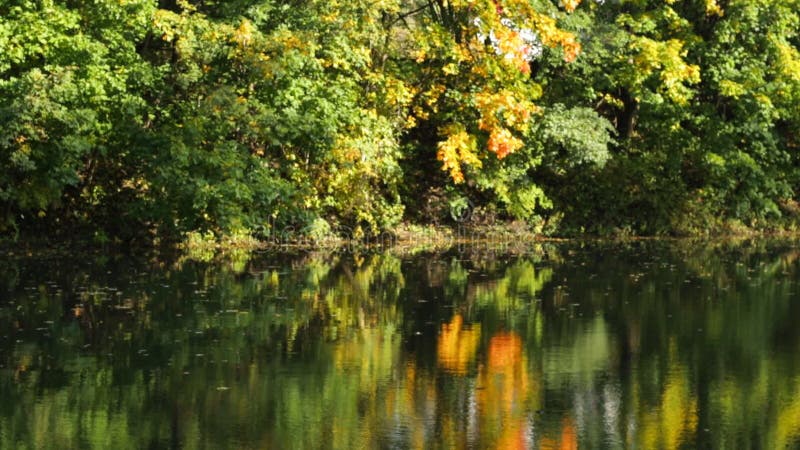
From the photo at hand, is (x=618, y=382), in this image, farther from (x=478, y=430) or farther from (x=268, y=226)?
(x=268, y=226)

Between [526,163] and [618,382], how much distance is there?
18.1 meters

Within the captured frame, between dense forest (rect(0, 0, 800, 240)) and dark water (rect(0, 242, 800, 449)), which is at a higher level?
dense forest (rect(0, 0, 800, 240))

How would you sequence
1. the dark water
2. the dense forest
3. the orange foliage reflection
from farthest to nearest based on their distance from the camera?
1. the dense forest
2. the orange foliage reflection
3. the dark water

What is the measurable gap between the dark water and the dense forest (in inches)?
94.1

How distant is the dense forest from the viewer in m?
24.8

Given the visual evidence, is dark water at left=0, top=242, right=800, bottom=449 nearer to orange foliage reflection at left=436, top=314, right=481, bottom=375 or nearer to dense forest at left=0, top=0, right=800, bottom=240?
orange foliage reflection at left=436, top=314, right=481, bottom=375

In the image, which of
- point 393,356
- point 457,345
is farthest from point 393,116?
point 393,356

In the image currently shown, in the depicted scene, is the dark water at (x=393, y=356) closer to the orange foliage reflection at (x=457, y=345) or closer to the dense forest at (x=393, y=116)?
the orange foliage reflection at (x=457, y=345)

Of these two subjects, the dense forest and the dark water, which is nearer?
the dark water

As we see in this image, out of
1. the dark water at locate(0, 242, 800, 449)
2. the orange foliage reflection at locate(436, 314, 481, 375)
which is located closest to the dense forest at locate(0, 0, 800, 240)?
the dark water at locate(0, 242, 800, 449)

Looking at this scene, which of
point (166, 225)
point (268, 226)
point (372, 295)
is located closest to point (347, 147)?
point (268, 226)

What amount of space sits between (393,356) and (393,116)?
15.8 m

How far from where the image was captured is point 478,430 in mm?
10648

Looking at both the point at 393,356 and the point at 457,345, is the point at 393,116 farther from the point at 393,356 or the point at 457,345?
the point at 393,356
